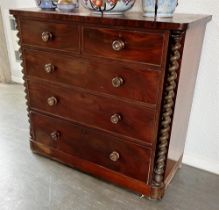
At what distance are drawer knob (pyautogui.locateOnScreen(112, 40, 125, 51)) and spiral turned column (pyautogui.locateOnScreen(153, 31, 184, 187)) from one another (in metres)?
0.22

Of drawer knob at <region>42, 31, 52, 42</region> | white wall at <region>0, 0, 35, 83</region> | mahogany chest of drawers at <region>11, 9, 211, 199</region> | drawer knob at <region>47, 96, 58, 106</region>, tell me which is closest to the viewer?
mahogany chest of drawers at <region>11, 9, 211, 199</region>

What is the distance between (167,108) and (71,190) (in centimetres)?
74

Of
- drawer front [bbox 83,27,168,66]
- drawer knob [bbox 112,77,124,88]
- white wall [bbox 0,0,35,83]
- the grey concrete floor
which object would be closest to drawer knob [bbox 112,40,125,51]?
drawer front [bbox 83,27,168,66]

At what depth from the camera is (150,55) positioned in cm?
116

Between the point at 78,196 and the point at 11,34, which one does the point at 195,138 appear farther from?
the point at 11,34

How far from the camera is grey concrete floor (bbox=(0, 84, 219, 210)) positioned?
4.71ft

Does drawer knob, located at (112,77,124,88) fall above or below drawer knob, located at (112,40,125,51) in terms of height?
below

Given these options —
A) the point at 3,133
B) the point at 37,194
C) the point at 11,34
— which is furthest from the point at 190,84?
the point at 11,34

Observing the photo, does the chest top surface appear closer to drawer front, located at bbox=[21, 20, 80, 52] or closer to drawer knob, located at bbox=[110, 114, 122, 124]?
drawer front, located at bbox=[21, 20, 80, 52]

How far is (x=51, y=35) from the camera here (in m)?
1.40

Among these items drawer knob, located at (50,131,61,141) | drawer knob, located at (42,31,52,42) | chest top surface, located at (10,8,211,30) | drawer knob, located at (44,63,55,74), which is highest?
chest top surface, located at (10,8,211,30)

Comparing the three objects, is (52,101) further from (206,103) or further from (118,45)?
(206,103)

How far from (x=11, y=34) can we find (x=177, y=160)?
7.00 feet

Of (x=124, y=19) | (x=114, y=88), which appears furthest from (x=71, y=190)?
(x=124, y=19)
